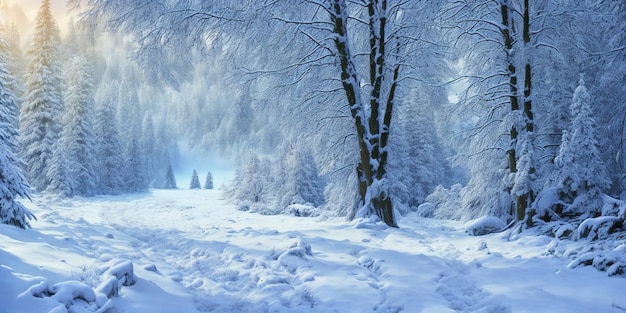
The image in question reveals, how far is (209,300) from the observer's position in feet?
18.5

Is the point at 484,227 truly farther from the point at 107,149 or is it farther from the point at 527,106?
the point at 107,149

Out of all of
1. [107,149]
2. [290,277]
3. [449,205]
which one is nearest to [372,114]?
[290,277]

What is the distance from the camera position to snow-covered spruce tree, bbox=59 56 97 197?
3672cm

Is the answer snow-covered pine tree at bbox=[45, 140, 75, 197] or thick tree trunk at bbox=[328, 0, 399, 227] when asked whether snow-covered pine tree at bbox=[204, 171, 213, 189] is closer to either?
snow-covered pine tree at bbox=[45, 140, 75, 197]

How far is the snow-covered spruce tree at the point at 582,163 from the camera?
9891mm

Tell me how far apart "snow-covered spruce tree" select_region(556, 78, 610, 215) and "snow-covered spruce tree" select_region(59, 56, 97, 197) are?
1472 inches

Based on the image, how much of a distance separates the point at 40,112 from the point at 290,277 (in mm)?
33045

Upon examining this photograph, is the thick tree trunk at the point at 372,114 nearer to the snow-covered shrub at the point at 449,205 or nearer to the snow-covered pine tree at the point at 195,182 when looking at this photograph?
the snow-covered shrub at the point at 449,205

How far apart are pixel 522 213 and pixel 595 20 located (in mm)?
6688

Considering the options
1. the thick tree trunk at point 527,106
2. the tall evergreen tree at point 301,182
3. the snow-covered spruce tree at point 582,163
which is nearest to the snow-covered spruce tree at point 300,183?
the tall evergreen tree at point 301,182

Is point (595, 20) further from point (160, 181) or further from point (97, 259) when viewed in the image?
point (160, 181)

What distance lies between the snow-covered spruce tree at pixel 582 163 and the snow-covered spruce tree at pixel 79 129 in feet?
123

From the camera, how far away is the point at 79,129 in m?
37.6

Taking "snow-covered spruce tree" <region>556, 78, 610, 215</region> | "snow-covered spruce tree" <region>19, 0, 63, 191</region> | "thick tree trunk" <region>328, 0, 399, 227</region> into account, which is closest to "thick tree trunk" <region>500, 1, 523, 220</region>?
"snow-covered spruce tree" <region>556, 78, 610, 215</region>
